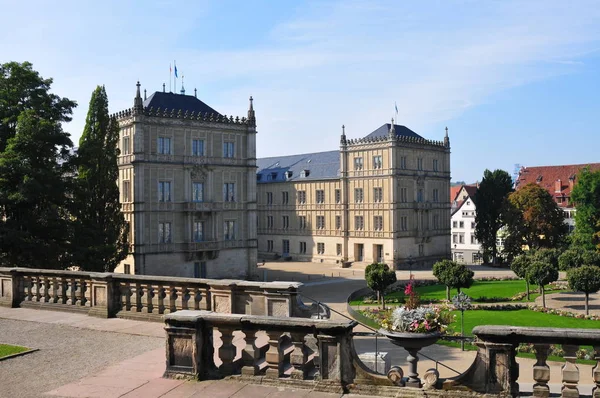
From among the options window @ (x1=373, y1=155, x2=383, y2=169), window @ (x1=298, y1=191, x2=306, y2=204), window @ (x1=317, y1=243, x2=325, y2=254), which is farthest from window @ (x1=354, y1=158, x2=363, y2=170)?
window @ (x1=317, y1=243, x2=325, y2=254)

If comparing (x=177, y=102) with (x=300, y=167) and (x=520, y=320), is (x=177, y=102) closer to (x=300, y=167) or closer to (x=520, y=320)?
(x=300, y=167)

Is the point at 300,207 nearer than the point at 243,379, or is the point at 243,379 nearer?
the point at 243,379

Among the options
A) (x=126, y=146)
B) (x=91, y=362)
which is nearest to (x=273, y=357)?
(x=91, y=362)

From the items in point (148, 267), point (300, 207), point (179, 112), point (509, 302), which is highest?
point (179, 112)

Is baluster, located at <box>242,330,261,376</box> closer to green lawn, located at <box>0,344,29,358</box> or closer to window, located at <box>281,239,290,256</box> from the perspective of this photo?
green lawn, located at <box>0,344,29,358</box>

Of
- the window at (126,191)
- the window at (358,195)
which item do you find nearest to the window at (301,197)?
the window at (358,195)

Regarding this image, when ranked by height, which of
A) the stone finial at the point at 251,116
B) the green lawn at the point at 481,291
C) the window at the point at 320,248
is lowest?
the green lawn at the point at 481,291

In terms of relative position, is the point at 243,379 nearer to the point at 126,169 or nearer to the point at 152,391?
the point at 152,391

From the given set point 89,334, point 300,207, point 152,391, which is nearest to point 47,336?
point 89,334

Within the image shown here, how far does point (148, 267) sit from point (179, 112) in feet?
40.6

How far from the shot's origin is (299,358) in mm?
8211

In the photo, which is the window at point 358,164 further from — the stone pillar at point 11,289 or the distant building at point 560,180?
the stone pillar at point 11,289

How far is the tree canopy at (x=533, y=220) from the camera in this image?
196 ft

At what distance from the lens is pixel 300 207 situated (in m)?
68.7
